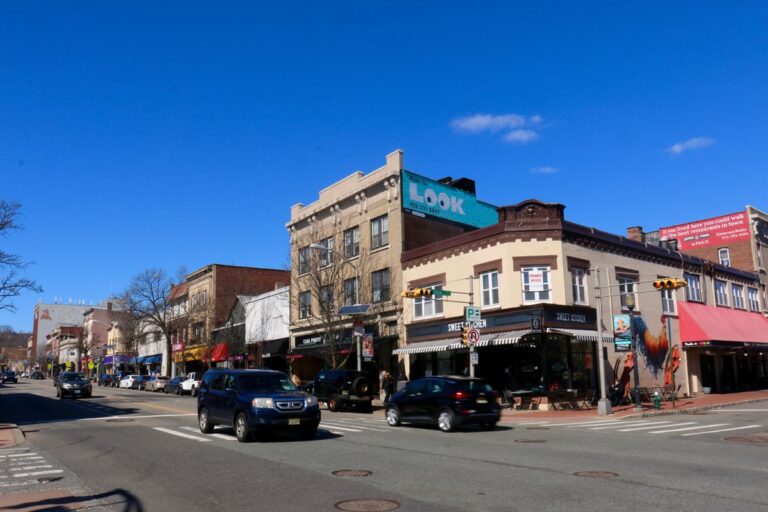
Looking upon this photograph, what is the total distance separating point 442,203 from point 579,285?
1148 centimetres

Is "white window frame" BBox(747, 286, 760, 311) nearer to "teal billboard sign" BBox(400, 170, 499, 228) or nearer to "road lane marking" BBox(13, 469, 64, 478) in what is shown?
"teal billboard sign" BBox(400, 170, 499, 228)

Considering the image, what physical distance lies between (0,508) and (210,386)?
891 cm

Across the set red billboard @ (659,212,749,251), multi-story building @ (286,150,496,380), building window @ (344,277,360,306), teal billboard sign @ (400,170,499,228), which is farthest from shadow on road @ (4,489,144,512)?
red billboard @ (659,212,749,251)

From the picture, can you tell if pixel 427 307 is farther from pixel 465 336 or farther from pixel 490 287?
pixel 465 336

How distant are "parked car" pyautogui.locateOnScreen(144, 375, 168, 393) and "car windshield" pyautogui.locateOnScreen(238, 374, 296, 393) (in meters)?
41.5

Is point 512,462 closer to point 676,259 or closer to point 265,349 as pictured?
point 676,259

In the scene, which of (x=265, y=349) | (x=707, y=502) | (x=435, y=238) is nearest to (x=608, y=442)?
(x=707, y=502)

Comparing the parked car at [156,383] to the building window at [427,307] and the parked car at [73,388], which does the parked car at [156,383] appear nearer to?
the parked car at [73,388]

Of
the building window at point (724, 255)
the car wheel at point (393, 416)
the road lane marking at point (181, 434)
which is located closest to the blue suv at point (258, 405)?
the road lane marking at point (181, 434)

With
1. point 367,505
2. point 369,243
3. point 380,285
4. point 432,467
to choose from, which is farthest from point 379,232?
point 367,505

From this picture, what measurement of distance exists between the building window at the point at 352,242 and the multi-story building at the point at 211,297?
19049 millimetres

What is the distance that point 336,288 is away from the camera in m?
37.5

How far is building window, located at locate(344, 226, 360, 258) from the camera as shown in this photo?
3841 cm

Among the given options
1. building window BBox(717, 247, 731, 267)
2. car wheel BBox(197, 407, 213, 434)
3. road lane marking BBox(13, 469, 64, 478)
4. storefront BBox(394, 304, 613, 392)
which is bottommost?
road lane marking BBox(13, 469, 64, 478)
